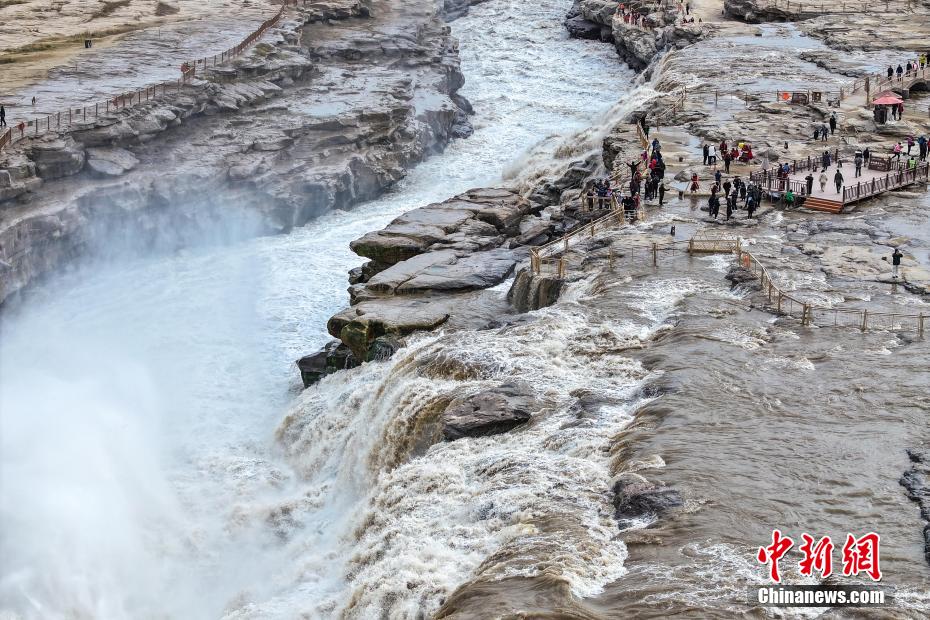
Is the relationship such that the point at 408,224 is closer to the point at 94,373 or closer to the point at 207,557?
the point at 94,373

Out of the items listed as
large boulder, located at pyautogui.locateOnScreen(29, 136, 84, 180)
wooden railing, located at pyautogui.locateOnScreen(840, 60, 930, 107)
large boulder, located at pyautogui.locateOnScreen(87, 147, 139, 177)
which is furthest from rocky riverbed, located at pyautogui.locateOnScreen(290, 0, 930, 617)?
large boulder, located at pyautogui.locateOnScreen(29, 136, 84, 180)

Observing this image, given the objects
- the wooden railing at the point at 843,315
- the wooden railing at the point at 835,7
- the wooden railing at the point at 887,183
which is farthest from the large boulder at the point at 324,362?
the wooden railing at the point at 835,7

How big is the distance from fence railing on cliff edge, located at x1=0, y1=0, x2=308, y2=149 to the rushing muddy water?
6081 millimetres

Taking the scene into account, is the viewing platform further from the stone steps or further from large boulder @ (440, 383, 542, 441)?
large boulder @ (440, 383, 542, 441)

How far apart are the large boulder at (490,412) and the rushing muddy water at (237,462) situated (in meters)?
0.47

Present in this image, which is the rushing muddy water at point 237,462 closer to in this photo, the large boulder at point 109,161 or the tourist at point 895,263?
the large boulder at point 109,161

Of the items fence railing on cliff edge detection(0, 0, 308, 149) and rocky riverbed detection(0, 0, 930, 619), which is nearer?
rocky riverbed detection(0, 0, 930, 619)

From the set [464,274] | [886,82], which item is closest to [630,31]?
[886,82]

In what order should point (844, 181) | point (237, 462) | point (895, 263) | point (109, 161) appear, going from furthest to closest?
1. point (109, 161)
2. point (844, 181)
3. point (237, 462)
4. point (895, 263)

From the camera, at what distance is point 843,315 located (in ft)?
91.3

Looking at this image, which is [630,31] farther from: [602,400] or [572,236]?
[602,400]

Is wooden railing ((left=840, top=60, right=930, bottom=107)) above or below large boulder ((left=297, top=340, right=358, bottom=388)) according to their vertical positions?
above

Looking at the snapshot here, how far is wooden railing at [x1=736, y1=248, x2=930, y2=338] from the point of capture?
2688 cm

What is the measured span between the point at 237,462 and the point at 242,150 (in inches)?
977
